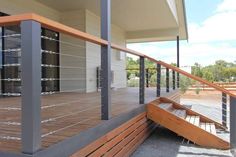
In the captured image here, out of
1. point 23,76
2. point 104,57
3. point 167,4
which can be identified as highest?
point 167,4

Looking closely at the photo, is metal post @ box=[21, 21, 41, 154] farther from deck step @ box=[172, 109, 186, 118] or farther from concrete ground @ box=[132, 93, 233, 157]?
deck step @ box=[172, 109, 186, 118]

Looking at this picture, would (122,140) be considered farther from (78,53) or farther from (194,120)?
(78,53)

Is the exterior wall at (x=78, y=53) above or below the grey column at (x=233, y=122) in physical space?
above

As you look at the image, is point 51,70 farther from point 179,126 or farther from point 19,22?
point 19,22

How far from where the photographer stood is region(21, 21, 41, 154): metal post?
1771mm

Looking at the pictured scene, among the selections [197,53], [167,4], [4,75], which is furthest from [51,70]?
[197,53]

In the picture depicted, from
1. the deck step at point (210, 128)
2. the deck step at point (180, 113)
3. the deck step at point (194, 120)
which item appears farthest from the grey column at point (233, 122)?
the deck step at point (180, 113)

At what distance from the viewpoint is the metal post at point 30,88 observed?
177 centimetres

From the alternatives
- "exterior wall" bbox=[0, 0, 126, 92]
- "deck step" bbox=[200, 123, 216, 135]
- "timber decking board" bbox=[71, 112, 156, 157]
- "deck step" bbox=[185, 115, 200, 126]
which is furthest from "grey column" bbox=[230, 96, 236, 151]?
"exterior wall" bbox=[0, 0, 126, 92]

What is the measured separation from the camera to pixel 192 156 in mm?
3863

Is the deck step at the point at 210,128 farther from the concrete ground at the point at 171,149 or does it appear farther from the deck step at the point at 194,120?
the concrete ground at the point at 171,149

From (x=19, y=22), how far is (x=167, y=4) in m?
6.30

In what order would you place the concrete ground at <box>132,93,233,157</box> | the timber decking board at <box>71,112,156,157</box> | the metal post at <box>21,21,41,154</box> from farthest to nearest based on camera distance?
the concrete ground at <box>132,93,233,157</box>
the timber decking board at <box>71,112,156,157</box>
the metal post at <box>21,21,41,154</box>

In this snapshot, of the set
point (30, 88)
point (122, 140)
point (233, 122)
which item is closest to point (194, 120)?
point (233, 122)
